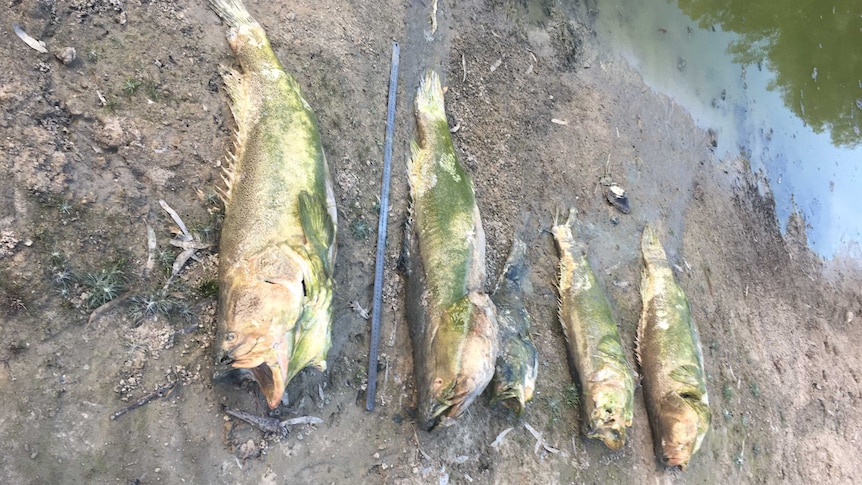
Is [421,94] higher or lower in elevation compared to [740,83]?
lower

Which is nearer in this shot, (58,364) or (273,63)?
(58,364)

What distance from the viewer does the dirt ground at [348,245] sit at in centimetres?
407

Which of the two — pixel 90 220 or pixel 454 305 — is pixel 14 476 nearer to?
pixel 90 220

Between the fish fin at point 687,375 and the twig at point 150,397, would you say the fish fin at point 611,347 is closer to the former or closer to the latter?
the fish fin at point 687,375

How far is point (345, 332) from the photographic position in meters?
5.12

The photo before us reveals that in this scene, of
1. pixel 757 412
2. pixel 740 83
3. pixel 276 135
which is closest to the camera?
pixel 276 135

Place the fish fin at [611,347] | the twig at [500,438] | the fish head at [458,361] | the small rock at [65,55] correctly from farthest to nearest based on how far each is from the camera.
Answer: the fish fin at [611,347] → the twig at [500,438] → the fish head at [458,361] → the small rock at [65,55]

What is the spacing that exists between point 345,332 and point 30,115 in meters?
3.19

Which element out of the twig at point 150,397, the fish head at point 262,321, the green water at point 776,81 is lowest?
the twig at point 150,397

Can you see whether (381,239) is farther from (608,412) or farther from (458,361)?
(608,412)

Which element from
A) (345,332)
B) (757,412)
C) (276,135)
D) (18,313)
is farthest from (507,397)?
(757,412)

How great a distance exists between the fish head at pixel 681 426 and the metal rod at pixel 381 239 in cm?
358

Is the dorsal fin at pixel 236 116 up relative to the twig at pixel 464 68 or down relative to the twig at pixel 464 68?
down

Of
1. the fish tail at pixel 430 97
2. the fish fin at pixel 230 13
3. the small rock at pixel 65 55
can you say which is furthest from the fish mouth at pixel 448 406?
the small rock at pixel 65 55
